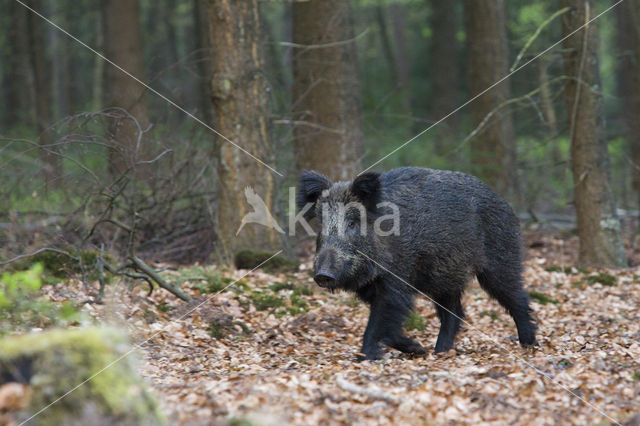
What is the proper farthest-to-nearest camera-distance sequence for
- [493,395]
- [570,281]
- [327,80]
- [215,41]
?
[327,80]
[570,281]
[215,41]
[493,395]

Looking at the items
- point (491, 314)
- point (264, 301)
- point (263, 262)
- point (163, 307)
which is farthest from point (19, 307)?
point (491, 314)

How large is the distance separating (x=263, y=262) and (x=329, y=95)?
11.5 feet

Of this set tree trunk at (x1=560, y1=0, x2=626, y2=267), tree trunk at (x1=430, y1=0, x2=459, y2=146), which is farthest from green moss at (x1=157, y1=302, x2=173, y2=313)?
tree trunk at (x1=430, y1=0, x2=459, y2=146)

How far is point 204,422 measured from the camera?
12.4 feet

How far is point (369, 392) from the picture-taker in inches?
176

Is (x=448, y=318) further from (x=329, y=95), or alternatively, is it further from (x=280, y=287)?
(x=329, y=95)

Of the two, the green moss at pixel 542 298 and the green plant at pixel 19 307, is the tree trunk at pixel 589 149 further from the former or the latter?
the green plant at pixel 19 307

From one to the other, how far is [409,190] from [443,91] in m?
16.4

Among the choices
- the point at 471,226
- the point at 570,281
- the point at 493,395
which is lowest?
the point at 570,281

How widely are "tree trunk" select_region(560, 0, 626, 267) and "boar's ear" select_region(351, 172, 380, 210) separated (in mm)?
4341

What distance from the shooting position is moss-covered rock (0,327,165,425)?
3.47 meters

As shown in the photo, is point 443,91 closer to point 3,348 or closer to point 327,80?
point 327,80

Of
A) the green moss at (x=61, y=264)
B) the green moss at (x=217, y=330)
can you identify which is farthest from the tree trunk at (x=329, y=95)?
the green moss at (x=217, y=330)

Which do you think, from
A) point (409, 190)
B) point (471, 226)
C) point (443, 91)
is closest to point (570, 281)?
point (471, 226)
